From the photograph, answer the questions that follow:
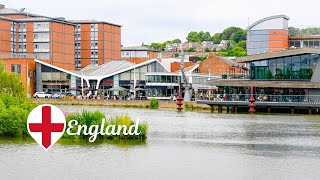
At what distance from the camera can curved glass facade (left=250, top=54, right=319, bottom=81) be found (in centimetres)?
7569

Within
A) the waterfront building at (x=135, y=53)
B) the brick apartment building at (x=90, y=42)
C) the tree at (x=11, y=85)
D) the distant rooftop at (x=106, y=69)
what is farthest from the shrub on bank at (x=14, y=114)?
the waterfront building at (x=135, y=53)

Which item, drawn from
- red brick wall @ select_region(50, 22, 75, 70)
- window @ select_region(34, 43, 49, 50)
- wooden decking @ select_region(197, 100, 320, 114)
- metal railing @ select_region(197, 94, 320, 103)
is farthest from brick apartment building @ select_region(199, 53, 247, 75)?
wooden decking @ select_region(197, 100, 320, 114)

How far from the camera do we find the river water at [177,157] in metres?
31.6

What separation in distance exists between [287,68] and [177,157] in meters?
43.0

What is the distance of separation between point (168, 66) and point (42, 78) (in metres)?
20.5

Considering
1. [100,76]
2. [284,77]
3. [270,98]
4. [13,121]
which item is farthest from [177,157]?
[100,76]

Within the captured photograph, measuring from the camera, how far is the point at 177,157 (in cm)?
3638

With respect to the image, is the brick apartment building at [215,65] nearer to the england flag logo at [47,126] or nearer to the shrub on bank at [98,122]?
the shrub on bank at [98,122]

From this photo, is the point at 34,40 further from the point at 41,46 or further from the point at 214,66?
the point at 214,66

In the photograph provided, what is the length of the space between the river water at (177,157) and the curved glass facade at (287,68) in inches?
1045

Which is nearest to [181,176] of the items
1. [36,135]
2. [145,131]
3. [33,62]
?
[36,135]

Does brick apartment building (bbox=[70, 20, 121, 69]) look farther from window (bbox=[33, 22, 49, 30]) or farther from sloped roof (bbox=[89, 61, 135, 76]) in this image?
sloped roof (bbox=[89, 61, 135, 76])

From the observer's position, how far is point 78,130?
42.3 m

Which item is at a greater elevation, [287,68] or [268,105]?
[287,68]
